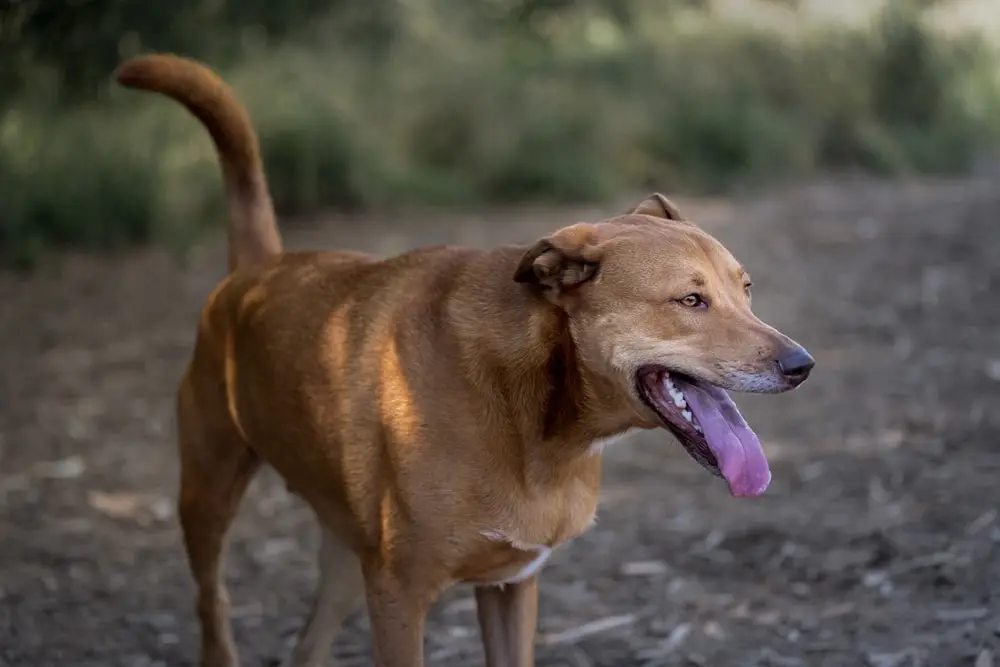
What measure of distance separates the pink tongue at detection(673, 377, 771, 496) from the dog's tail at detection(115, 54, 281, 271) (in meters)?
1.76

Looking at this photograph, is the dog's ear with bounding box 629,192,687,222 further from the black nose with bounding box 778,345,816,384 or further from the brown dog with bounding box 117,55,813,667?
the black nose with bounding box 778,345,816,384

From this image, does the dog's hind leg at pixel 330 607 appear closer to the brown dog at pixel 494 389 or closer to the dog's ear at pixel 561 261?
the brown dog at pixel 494 389

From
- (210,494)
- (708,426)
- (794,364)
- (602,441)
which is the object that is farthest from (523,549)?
(210,494)

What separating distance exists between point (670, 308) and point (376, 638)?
3.70ft

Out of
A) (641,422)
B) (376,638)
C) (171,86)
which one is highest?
(171,86)

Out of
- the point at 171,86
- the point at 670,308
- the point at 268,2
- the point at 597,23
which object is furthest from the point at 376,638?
the point at 597,23

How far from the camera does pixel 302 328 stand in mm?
3924

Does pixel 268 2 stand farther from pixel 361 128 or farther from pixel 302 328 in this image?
pixel 361 128

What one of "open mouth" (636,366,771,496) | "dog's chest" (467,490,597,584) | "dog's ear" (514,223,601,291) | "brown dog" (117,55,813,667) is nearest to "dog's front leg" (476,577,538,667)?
"brown dog" (117,55,813,667)

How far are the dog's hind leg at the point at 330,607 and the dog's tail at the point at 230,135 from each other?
1.00 meters

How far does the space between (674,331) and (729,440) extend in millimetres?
288

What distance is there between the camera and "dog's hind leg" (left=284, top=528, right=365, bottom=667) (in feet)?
14.3

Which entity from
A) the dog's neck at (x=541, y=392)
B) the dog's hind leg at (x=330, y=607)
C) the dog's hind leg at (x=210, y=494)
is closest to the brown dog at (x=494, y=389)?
the dog's neck at (x=541, y=392)

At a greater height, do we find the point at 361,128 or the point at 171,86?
the point at 171,86
